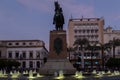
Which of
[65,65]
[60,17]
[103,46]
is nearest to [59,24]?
[60,17]

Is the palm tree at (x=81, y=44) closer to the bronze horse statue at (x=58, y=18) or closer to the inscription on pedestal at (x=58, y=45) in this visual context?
the bronze horse statue at (x=58, y=18)

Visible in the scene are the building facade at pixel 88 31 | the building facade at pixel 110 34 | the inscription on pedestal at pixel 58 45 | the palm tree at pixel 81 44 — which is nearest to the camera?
the inscription on pedestal at pixel 58 45

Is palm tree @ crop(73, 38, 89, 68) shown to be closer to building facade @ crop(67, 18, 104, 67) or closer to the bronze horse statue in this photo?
building facade @ crop(67, 18, 104, 67)

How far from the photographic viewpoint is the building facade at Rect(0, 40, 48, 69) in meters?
116

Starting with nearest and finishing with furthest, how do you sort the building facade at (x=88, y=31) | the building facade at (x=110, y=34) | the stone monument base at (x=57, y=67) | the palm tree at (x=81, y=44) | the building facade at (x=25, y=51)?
the stone monument base at (x=57, y=67), the palm tree at (x=81, y=44), the building facade at (x=88, y=31), the building facade at (x=110, y=34), the building facade at (x=25, y=51)

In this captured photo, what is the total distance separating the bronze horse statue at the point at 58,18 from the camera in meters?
39.5

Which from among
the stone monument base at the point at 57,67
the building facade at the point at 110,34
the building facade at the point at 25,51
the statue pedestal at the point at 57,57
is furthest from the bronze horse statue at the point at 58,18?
the building facade at the point at 110,34

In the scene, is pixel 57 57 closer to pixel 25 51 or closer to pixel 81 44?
pixel 81 44

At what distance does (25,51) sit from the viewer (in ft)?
385

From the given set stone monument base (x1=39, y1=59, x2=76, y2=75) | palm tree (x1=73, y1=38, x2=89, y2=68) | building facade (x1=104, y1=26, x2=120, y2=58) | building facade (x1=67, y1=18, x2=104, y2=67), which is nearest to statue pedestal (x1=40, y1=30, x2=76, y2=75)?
stone monument base (x1=39, y1=59, x2=76, y2=75)

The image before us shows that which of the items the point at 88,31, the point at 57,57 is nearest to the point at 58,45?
the point at 57,57

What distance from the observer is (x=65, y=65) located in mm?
36906

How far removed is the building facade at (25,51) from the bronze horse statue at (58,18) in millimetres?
75350

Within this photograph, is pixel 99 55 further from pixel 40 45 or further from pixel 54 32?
pixel 54 32
